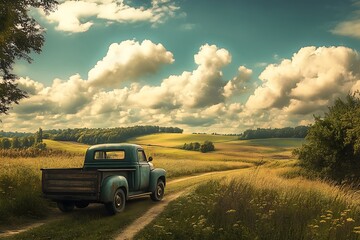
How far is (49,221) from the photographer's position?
12.7 m

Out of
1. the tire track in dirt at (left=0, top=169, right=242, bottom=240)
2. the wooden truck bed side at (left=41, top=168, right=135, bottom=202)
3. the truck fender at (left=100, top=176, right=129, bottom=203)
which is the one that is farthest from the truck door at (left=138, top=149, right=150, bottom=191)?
the wooden truck bed side at (left=41, top=168, right=135, bottom=202)

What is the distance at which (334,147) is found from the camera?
30.5 meters

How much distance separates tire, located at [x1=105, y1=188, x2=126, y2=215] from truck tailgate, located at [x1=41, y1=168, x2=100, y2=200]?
0.80 m

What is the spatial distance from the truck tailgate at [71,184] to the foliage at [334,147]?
69.3ft

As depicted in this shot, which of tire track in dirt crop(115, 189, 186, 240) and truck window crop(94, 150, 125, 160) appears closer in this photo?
tire track in dirt crop(115, 189, 186, 240)

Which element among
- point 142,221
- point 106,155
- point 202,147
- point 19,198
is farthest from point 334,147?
point 202,147

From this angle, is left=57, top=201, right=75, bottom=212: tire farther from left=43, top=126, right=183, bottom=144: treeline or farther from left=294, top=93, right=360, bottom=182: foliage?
left=43, top=126, right=183, bottom=144: treeline

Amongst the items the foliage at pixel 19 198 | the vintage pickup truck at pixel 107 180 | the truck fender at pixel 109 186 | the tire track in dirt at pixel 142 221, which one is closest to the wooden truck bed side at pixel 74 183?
the vintage pickup truck at pixel 107 180

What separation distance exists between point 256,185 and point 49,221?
7.45 m

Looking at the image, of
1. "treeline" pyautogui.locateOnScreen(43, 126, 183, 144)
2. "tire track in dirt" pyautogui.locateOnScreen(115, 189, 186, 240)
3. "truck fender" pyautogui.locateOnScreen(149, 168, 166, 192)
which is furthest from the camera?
"treeline" pyautogui.locateOnScreen(43, 126, 183, 144)

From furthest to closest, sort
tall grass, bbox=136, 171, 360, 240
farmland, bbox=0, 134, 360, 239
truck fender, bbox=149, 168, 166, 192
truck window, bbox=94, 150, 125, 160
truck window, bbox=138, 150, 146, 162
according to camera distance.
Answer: truck fender, bbox=149, 168, 166, 192
truck window, bbox=138, 150, 146, 162
truck window, bbox=94, 150, 125, 160
farmland, bbox=0, 134, 360, 239
tall grass, bbox=136, 171, 360, 240

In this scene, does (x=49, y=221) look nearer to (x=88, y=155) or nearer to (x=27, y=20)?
(x=88, y=155)

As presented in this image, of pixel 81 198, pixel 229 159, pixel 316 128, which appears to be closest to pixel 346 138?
pixel 316 128

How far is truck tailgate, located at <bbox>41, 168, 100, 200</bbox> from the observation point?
12.7m
